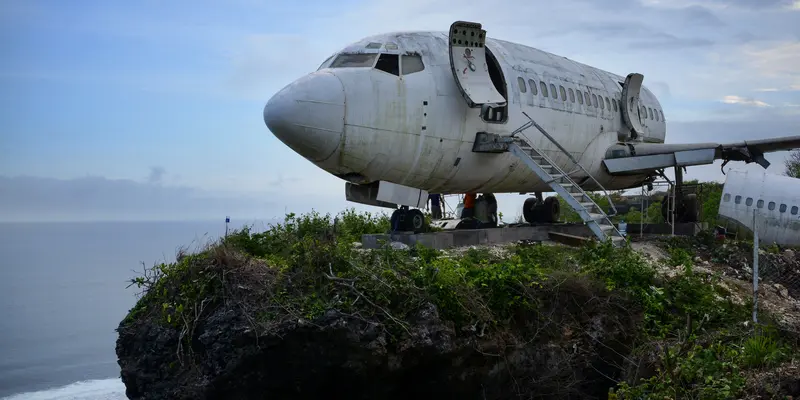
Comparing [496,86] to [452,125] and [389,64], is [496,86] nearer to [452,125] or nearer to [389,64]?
[452,125]

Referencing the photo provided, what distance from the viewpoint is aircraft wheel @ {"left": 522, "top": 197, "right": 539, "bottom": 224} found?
2311cm

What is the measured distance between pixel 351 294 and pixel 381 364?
0.96 meters

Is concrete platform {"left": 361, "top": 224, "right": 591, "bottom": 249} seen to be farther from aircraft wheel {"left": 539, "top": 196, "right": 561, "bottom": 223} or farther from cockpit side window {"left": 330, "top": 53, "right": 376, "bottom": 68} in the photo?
aircraft wheel {"left": 539, "top": 196, "right": 561, "bottom": 223}

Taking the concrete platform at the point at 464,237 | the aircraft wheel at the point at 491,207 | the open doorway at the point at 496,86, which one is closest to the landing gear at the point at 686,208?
the concrete platform at the point at 464,237

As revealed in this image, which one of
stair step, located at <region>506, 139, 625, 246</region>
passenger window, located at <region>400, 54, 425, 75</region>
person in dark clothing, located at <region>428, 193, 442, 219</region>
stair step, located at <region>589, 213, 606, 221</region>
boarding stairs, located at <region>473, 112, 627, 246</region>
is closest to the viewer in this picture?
passenger window, located at <region>400, 54, 425, 75</region>

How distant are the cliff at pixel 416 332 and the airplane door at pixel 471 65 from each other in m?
3.66

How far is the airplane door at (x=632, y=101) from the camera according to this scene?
22.1 meters

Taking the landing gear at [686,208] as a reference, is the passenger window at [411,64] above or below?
above

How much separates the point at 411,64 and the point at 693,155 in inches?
320

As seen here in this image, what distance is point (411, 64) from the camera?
15.4 metres

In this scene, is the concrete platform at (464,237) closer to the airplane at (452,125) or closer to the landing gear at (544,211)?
the airplane at (452,125)

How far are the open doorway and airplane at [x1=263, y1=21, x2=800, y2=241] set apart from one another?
0.02 meters

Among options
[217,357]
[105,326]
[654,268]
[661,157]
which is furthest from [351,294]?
[105,326]

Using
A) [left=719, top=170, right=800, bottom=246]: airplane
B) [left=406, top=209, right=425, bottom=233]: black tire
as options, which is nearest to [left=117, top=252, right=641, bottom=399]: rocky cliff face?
[left=406, top=209, right=425, bottom=233]: black tire
